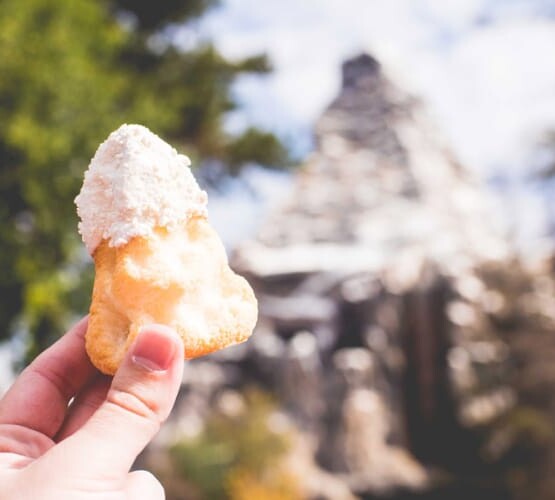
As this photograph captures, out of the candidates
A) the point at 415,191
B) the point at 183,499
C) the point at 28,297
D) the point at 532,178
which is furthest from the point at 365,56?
the point at 28,297

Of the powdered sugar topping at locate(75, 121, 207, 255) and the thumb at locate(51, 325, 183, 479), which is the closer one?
the thumb at locate(51, 325, 183, 479)

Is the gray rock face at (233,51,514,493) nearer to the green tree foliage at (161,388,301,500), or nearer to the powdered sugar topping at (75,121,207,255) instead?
the green tree foliage at (161,388,301,500)

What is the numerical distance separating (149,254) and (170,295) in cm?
9

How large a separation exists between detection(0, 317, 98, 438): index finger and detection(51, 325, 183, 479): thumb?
0.30m

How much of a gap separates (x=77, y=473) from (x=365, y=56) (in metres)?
24.1

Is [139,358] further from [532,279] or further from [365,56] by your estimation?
[365,56]

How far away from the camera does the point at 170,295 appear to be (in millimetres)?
1490

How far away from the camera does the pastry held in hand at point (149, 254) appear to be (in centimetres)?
146

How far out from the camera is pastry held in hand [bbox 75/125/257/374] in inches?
57.6

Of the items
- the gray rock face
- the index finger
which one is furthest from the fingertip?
the gray rock face

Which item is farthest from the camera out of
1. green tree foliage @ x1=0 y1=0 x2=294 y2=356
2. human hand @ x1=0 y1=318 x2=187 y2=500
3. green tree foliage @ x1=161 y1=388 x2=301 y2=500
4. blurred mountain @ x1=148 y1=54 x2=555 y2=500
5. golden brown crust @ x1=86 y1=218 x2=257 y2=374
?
blurred mountain @ x1=148 y1=54 x2=555 y2=500

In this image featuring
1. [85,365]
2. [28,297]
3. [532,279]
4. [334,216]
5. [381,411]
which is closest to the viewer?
[85,365]

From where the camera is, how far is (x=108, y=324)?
150 cm

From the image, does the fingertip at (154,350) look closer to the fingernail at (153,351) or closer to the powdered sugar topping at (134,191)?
the fingernail at (153,351)
